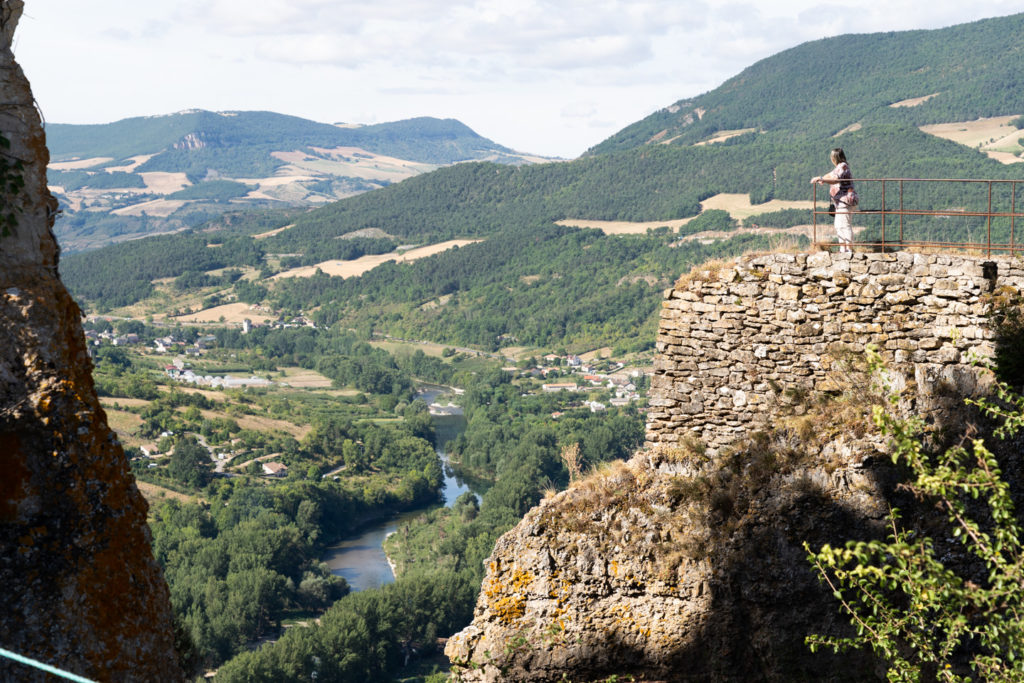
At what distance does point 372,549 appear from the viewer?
74438mm

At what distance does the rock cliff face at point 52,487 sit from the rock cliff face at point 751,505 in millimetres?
3891

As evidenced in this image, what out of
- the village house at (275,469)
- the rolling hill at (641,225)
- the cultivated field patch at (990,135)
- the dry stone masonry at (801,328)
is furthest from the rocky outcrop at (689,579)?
the cultivated field patch at (990,135)

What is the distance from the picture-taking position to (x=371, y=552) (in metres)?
73.4

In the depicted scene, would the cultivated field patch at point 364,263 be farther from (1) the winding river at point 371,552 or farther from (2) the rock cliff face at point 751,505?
(2) the rock cliff face at point 751,505

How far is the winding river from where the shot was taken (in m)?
66.0

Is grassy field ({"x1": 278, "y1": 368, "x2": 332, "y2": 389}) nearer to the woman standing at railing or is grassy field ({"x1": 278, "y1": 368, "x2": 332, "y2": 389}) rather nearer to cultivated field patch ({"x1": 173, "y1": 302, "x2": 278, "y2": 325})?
cultivated field patch ({"x1": 173, "y1": 302, "x2": 278, "y2": 325})

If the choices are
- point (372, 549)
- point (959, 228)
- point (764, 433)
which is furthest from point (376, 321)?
point (764, 433)

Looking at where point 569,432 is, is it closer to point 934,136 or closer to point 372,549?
point 372,549

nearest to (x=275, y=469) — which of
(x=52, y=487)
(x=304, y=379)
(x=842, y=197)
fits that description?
(x=304, y=379)

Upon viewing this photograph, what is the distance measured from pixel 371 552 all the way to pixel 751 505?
68.0 meters

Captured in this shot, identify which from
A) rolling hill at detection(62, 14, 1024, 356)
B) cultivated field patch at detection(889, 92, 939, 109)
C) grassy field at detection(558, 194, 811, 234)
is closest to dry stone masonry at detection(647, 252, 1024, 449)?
rolling hill at detection(62, 14, 1024, 356)

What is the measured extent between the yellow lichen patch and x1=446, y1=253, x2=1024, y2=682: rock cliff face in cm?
2

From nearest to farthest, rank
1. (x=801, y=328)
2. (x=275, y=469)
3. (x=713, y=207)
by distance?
1. (x=801, y=328)
2. (x=275, y=469)
3. (x=713, y=207)

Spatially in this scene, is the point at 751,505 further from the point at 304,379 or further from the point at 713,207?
the point at 713,207
